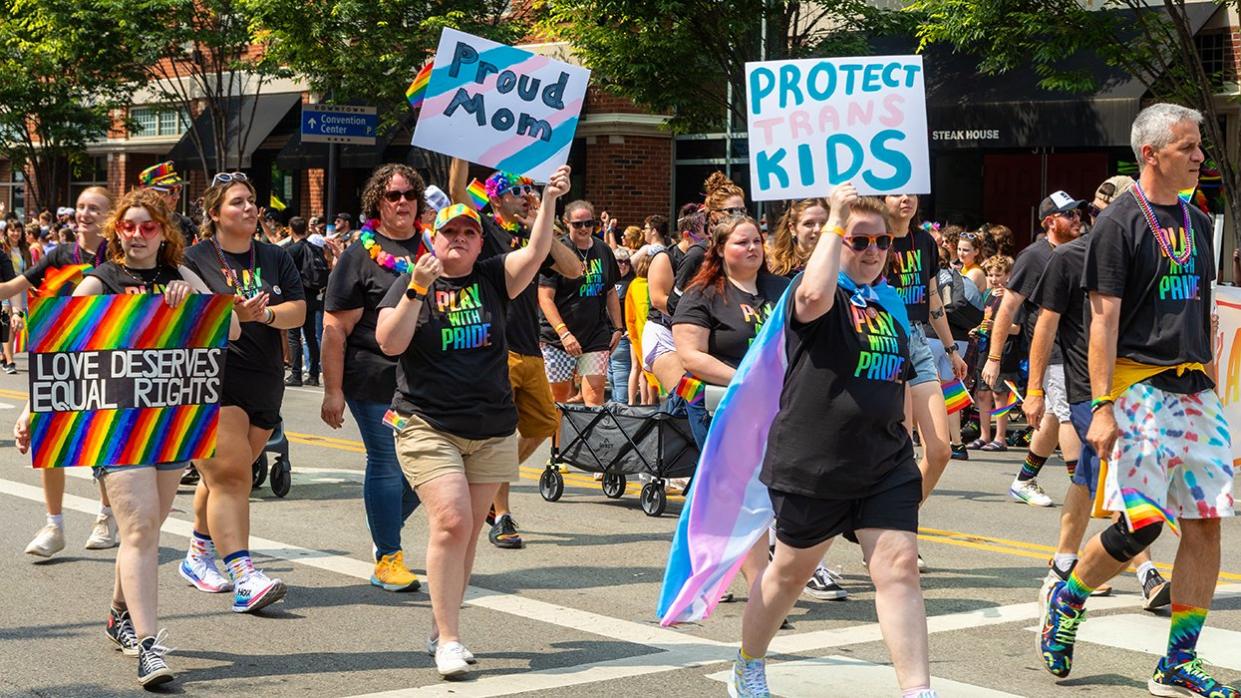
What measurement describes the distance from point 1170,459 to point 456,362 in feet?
8.90

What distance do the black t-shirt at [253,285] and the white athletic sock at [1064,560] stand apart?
12.1 feet

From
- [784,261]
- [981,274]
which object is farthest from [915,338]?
[981,274]

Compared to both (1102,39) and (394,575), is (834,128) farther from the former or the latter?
(1102,39)

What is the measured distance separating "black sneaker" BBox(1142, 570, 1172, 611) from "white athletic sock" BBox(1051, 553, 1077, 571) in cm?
47

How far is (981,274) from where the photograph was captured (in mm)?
15820

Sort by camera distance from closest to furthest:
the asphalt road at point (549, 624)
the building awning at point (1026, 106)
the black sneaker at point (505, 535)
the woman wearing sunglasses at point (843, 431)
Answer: the woman wearing sunglasses at point (843, 431) < the asphalt road at point (549, 624) < the black sneaker at point (505, 535) < the building awning at point (1026, 106)

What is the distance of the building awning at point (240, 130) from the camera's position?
1299 inches

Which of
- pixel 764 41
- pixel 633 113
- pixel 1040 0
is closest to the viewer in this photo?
pixel 1040 0

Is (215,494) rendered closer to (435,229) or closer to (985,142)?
(435,229)

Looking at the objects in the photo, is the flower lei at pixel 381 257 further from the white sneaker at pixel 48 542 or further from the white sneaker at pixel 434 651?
the white sneaker at pixel 48 542

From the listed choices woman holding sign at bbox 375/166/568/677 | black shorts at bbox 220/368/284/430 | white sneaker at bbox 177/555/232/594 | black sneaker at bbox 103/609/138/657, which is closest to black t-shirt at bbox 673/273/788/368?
woman holding sign at bbox 375/166/568/677

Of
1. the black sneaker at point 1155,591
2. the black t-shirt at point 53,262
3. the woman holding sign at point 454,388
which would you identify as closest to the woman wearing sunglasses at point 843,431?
the woman holding sign at point 454,388

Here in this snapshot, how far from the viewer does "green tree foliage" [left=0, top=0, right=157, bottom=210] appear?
29.4 m

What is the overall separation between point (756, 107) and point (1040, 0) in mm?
12959
